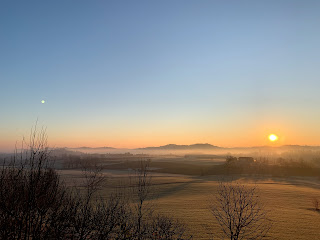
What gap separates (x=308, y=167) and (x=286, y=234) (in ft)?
379

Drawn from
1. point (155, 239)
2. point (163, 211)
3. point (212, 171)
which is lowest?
point (212, 171)

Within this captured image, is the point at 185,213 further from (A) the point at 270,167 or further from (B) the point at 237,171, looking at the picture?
(A) the point at 270,167

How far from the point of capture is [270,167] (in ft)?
392

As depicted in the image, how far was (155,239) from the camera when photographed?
59.9 ft

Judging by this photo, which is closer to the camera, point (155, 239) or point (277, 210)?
point (155, 239)

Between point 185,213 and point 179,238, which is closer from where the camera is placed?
point 179,238

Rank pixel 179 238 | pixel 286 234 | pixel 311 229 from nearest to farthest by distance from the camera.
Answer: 1. pixel 179 238
2. pixel 286 234
3. pixel 311 229

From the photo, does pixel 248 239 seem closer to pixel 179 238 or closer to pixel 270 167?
pixel 179 238

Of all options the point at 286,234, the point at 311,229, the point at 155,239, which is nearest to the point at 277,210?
the point at 311,229

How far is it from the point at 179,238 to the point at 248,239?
6644mm

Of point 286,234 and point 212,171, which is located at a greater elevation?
point 286,234

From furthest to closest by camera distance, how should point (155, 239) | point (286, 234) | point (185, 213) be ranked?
point (185, 213) → point (286, 234) → point (155, 239)

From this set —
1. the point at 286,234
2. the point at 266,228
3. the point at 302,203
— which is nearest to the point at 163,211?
the point at 266,228


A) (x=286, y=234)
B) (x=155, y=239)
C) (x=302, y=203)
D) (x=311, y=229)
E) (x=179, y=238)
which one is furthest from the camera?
(x=302, y=203)
